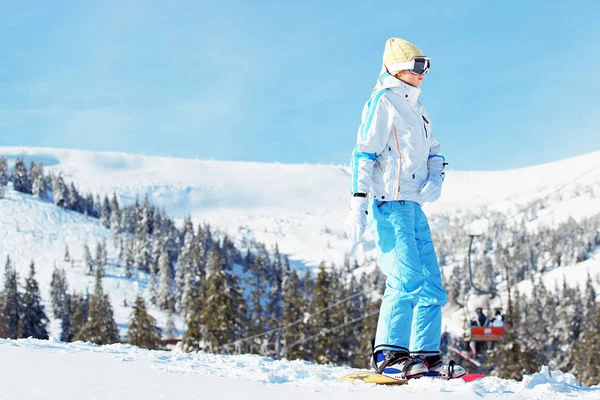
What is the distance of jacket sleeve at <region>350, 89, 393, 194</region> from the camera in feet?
15.2

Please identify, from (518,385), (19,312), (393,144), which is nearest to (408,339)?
(518,385)

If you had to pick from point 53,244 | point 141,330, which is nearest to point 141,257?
point 53,244

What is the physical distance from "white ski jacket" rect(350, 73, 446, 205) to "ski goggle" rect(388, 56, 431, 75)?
4.1 inches

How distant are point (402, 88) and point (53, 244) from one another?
5497 inches

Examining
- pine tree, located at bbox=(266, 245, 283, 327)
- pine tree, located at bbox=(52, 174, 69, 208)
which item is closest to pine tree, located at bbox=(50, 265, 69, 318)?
pine tree, located at bbox=(266, 245, 283, 327)

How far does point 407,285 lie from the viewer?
4.48 metres

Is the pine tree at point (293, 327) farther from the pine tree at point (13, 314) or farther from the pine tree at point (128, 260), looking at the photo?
the pine tree at point (128, 260)

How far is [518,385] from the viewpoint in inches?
160

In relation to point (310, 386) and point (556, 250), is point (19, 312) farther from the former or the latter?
point (556, 250)

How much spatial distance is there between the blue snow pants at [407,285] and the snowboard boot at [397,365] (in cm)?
5

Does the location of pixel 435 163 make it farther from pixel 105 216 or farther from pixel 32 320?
pixel 105 216

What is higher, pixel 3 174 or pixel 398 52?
pixel 3 174

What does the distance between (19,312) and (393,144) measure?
4796cm

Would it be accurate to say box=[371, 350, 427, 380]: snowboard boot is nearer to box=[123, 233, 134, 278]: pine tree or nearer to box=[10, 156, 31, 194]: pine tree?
box=[123, 233, 134, 278]: pine tree
